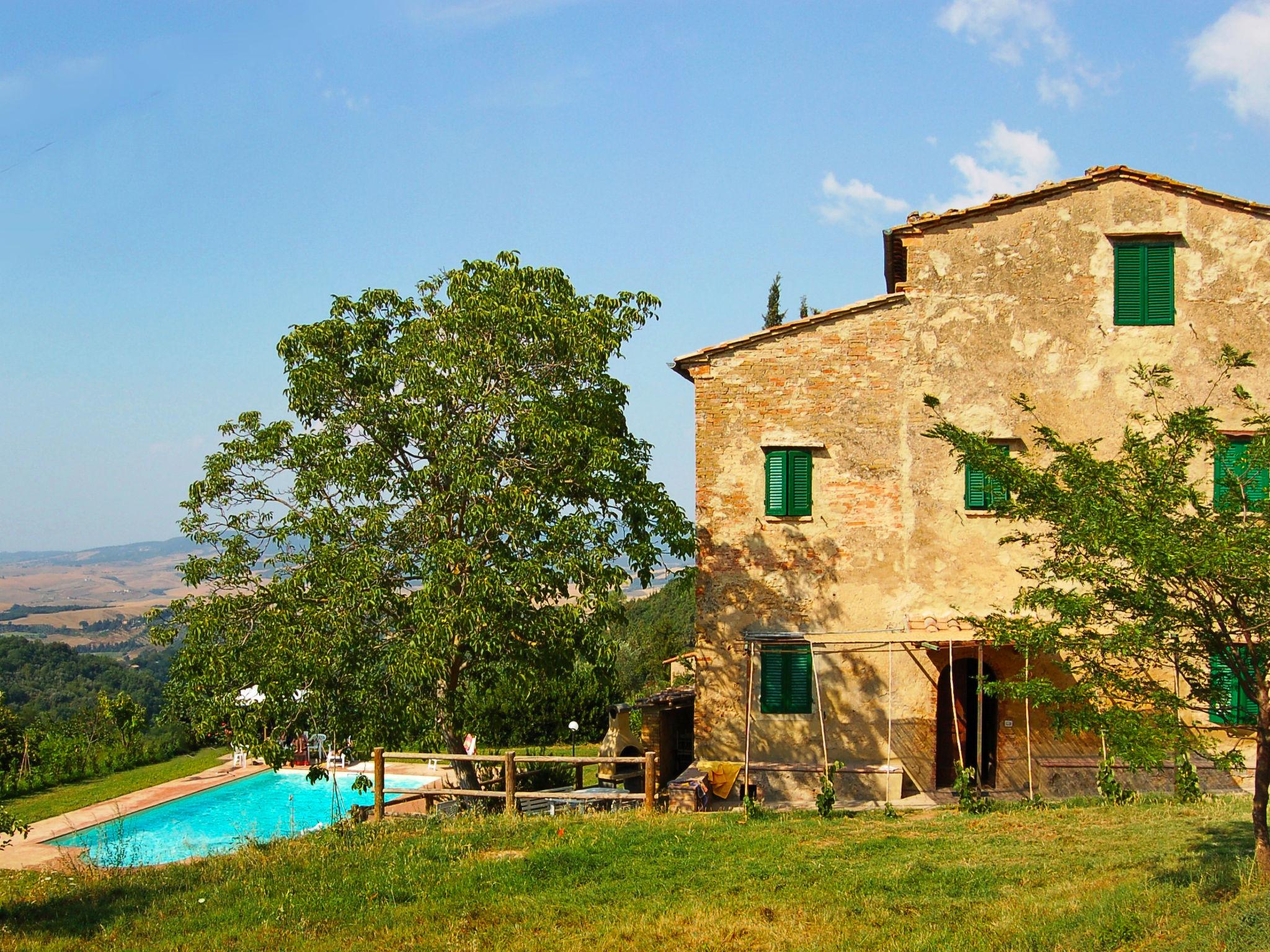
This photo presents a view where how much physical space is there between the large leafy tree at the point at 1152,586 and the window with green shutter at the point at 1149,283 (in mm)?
6998

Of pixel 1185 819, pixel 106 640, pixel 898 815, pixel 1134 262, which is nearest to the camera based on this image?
pixel 1185 819

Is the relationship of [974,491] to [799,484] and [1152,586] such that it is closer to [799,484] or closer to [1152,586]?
A: [799,484]

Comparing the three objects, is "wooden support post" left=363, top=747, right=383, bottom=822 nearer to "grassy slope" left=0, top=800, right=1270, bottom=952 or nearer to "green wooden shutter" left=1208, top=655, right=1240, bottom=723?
"grassy slope" left=0, top=800, right=1270, bottom=952

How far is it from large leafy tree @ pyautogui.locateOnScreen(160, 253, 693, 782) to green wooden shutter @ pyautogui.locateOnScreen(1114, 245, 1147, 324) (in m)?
7.45

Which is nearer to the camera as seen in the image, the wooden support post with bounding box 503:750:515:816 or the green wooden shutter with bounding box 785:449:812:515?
the wooden support post with bounding box 503:750:515:816

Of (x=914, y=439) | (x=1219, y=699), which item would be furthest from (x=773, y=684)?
(x=1219, y=699)

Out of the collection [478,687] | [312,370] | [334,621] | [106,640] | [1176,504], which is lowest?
[106,640]

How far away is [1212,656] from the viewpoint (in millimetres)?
9312

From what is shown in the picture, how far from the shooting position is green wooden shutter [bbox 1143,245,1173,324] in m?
Result: 16.9

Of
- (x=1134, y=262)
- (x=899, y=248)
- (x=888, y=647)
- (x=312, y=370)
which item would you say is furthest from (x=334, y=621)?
(x=1134, y=262)

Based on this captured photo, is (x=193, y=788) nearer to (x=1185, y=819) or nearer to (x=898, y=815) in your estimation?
(x=898, y=815)

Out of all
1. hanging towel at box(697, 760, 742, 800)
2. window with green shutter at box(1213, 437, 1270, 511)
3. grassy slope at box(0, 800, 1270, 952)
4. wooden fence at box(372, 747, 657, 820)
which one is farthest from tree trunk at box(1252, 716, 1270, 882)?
hanging towel at box(697, 760, 742, 800)

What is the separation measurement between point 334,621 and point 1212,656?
11.6 meters

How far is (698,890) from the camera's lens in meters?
10.9
